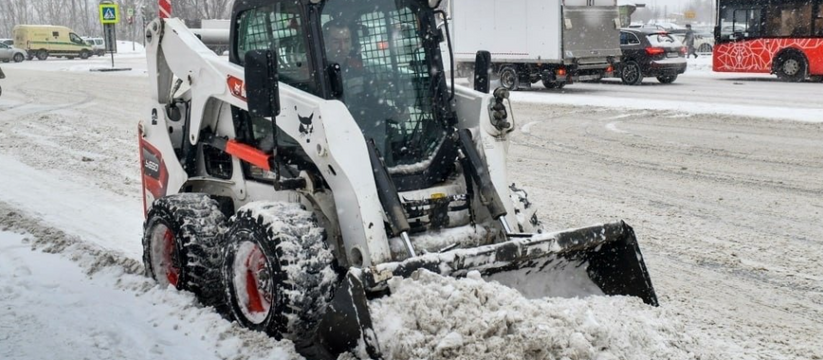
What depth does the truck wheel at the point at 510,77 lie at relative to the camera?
75.9ft

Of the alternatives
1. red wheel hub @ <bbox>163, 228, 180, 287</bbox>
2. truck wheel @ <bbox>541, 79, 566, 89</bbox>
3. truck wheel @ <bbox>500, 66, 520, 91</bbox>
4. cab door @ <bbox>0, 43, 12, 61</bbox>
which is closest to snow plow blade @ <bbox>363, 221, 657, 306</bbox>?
red wheel hub @ <bbox>163, 228, 180, 287</bbox>

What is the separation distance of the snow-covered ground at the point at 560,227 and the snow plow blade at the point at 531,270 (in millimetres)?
122

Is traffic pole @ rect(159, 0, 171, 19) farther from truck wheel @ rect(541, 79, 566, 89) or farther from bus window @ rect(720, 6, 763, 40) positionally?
bus window @ rect(720, 6, 763, 40)

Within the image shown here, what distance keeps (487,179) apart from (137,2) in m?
78.0

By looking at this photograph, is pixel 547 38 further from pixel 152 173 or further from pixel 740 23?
pixel 152 173

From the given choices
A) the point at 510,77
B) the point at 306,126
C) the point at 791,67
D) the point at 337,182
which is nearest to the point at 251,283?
the point at 337,182

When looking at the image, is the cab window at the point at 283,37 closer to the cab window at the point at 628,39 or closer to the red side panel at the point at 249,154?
the red side panel at the point at 249,154

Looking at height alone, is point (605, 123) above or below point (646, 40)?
below

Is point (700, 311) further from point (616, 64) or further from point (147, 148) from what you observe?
point (616, 64)

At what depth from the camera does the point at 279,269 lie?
183 inches

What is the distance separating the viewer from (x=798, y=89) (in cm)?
2136

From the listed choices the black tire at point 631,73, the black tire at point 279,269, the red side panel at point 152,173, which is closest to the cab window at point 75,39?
the black tire at point 631,73

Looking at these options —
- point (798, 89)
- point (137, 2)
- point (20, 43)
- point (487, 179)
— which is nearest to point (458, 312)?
point (487, 179)

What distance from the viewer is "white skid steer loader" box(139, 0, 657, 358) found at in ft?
15.4
